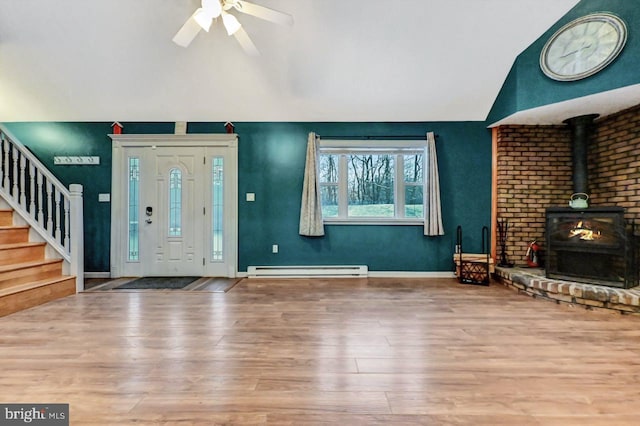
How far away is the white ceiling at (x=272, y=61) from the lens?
294 centimetres

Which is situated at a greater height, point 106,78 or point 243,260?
point 106,78

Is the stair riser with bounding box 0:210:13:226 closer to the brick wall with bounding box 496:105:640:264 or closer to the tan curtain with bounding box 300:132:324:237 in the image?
the tan curtain with bounding box 300:132:324:237

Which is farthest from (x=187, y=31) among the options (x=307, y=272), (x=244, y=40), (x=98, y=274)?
(x=98, y=274)

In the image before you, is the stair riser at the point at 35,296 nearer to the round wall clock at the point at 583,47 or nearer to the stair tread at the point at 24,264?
the stair tread at the point at 24,264

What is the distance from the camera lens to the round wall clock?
2.78 metres

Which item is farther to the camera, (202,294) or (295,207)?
(295,207)

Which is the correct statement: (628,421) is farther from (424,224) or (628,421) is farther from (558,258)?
(424,224)

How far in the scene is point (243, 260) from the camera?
4.19 metres

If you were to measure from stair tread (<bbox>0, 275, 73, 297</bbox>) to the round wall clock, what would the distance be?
572 centimetres

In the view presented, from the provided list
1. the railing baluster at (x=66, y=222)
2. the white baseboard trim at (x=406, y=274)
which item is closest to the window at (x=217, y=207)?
the white baseboard trim at (x=406, y=274)

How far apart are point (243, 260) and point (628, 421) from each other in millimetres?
3808

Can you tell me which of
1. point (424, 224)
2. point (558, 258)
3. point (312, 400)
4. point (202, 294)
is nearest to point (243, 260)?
point (202, 294)

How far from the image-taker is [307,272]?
413 cm

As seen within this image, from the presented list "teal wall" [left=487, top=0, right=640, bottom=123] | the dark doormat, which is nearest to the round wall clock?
"teal wall" [left=487, top=0, right=640, bottom=123]
